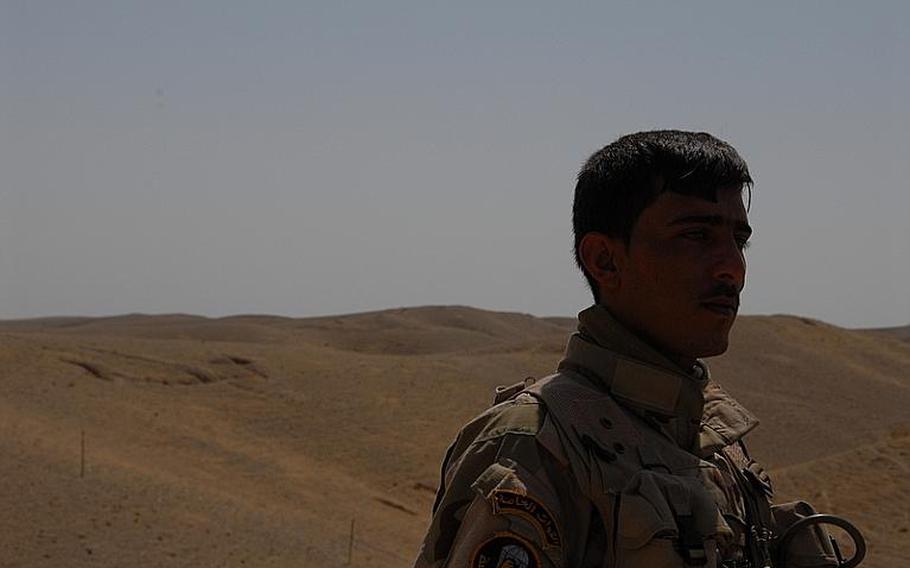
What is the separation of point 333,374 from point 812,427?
8424 millimetres

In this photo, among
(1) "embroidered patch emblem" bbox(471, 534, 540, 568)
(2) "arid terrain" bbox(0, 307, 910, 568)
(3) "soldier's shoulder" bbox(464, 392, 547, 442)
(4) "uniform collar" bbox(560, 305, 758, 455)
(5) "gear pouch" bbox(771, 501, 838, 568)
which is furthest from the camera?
(2) "arid terrain" bbox(0, 307, 910, 568)

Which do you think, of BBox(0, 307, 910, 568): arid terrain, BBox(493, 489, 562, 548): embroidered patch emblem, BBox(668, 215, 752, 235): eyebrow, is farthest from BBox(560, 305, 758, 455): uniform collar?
BBox(0, 307, 910, 568): arid terrain

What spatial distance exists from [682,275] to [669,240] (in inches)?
2.6

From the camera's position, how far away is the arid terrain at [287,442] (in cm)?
984

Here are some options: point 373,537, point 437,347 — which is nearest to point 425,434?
point 373,537

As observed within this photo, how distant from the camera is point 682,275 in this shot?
6.48 ft

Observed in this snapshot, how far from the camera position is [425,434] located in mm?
16859

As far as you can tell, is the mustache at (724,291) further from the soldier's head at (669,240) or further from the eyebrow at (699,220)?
the eyebrow at (699,220)

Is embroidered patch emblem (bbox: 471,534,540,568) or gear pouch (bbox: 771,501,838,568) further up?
embroidered patch emblem (bbox: 471,534,540,568)

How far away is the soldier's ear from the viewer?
80.3 inches

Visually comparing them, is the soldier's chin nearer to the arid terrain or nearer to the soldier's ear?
the soldier's ear

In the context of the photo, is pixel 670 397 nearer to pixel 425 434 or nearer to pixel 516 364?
pixel 425 434

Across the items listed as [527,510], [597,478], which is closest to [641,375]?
[597,478]

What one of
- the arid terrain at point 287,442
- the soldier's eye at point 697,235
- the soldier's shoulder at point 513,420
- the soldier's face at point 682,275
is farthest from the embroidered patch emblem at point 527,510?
the arid terrain at point 287,442
